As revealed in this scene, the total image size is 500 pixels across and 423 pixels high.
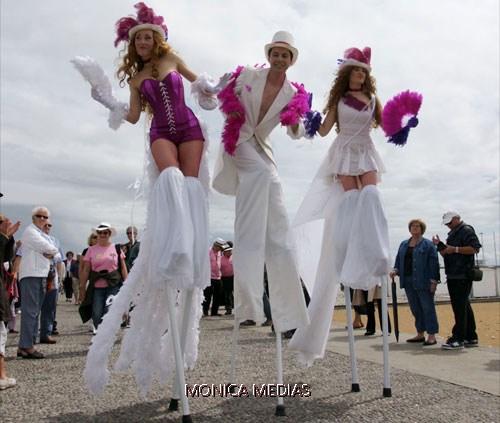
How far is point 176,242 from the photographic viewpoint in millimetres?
3078

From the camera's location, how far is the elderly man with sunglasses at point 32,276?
5.98 meters

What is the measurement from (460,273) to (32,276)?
546 centimetres

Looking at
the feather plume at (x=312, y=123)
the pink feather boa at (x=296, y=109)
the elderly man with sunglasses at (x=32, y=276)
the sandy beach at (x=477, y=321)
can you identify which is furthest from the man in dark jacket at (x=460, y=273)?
the elderly man with sunglasses at (x=32, y=276)

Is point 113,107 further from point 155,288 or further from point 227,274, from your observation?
point 227,274

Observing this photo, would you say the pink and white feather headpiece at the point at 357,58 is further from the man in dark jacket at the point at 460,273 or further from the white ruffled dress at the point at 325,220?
the man in dark jacket at the point at 460,273

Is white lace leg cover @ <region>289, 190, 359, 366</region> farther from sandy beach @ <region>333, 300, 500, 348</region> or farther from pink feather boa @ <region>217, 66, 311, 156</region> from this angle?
sandy beach @ <region>333, 300, 500, 348</region>

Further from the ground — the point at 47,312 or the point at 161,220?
the point at 161,220

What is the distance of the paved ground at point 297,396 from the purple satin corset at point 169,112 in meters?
1.88

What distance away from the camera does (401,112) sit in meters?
4.34

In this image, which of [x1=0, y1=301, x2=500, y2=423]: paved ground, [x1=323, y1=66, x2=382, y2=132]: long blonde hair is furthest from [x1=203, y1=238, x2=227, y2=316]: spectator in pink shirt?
[x1=323, y1=66, x2=382, y2=132]: long blonde hair

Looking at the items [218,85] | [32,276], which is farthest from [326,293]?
[32,276]

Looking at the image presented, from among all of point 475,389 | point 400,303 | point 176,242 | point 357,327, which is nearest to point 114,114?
point 176,242

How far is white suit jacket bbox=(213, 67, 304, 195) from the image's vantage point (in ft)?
12.4

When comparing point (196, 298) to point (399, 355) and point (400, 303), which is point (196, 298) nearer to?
point (399, 355)
